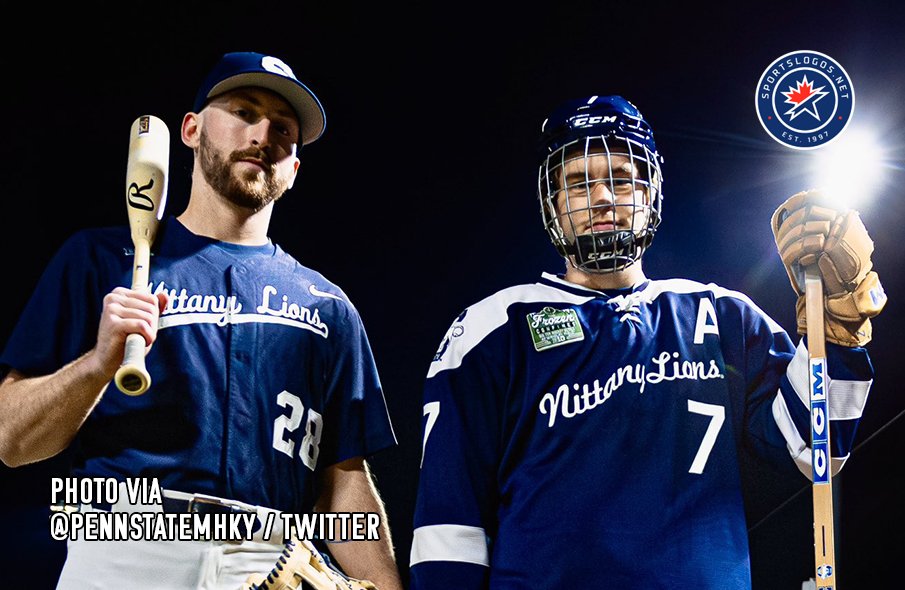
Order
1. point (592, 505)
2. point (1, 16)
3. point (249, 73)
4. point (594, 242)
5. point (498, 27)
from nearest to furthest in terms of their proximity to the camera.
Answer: point (592, 505)
point (594, 242)
point (249, 73)
point (1, 16)
point (498, 27)

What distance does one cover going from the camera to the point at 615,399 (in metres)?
1.88

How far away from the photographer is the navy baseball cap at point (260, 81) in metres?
2.25

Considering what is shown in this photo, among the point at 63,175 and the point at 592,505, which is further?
the point at 63,175

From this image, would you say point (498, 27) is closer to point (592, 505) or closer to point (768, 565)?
point (768, 565)

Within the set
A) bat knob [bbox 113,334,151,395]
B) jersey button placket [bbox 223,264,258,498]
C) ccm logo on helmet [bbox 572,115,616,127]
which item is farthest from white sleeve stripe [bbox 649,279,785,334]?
bat knob [bbox 113,334,151,395]

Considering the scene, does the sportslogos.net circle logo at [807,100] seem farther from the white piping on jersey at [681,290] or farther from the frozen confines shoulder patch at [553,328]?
the frozen confines shoulder patch at [553,328]

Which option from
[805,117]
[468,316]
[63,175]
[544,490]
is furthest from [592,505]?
[63,175]

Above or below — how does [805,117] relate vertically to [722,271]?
above

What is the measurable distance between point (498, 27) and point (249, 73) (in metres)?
1.41

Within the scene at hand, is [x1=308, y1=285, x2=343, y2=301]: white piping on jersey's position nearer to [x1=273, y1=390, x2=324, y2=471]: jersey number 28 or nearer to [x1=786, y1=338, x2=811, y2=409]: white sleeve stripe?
[x1=273, y1=390, x2=324, y2=471]: jersey number 28

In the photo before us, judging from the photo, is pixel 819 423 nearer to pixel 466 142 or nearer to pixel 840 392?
pixel 840 392

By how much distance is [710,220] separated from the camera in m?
3.30

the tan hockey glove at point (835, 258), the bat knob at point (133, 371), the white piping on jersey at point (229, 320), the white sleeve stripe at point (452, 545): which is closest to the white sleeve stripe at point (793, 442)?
the tan hockey glove at point (835, 258)

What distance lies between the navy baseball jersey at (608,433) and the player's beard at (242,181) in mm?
476
